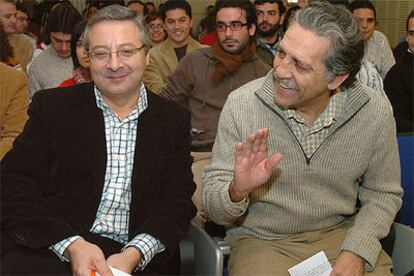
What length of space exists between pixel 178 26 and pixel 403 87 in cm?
191

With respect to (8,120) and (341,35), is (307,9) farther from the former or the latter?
(8,120)

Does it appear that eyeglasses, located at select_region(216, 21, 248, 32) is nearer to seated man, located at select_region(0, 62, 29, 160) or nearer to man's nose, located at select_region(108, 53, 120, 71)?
seated man, located at select_region(0, 62, 29, 160)

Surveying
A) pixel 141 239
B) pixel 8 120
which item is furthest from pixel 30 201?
pixel 8 120

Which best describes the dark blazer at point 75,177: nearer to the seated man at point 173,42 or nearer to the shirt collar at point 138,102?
the shirt collar at point 138,102

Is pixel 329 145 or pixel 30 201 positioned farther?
pixel 329 145

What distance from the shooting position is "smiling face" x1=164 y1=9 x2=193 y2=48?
14.8 ft

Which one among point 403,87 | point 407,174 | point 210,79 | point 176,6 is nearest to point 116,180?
point 407,174

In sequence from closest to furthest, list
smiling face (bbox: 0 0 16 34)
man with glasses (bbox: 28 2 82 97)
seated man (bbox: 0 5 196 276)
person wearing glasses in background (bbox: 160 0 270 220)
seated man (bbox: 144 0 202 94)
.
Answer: seated man (bbox: 0 5 196 276)
person wearing glasses in background (bbox: 160 0 270 220)
man with glasses (bbox: 28 2 82 97)
smiling face (bbox: 0 0 16 34)
seated man (bbox: 144 0 202 94)

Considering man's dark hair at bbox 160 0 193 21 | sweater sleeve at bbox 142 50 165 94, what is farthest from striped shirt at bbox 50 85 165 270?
man's dark hair at bbox 160 0 193 21

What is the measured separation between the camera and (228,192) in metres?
1.78

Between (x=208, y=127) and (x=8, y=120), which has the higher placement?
(x=8, y=120)

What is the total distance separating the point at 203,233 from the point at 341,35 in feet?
2.76

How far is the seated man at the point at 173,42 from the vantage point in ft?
14.0

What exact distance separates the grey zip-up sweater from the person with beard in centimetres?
235
